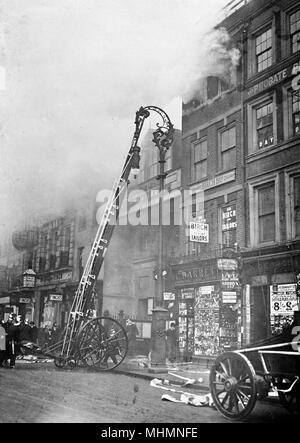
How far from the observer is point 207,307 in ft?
55.0

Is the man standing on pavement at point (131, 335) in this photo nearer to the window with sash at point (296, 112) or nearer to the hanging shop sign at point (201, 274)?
the hanging shop sign at point (201, 274)

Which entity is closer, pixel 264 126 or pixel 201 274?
pixel 264 126

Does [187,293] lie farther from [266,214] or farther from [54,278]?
[54,278]

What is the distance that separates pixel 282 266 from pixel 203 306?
160 inches

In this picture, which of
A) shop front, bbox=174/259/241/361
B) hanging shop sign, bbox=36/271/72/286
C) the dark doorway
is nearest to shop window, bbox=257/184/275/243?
shop front, bbox=174/259/241/361

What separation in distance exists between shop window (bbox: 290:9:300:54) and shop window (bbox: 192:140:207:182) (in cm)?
506

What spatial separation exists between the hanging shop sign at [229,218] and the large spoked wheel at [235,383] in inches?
400

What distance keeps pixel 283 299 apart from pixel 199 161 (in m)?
7.05

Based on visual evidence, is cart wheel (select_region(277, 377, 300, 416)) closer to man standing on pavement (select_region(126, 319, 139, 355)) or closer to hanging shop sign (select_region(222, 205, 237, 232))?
hanging shop sign (select_region(222, 205, 237, 232))

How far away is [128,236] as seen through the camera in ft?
82.1

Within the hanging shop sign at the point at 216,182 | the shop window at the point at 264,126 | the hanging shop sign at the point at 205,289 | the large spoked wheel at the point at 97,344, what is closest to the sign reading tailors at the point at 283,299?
the hanging shop sign at the point at 205,289

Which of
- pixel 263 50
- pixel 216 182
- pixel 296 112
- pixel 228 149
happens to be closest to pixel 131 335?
pixel 216 182

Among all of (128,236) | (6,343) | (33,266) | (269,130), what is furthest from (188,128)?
(33,266)
